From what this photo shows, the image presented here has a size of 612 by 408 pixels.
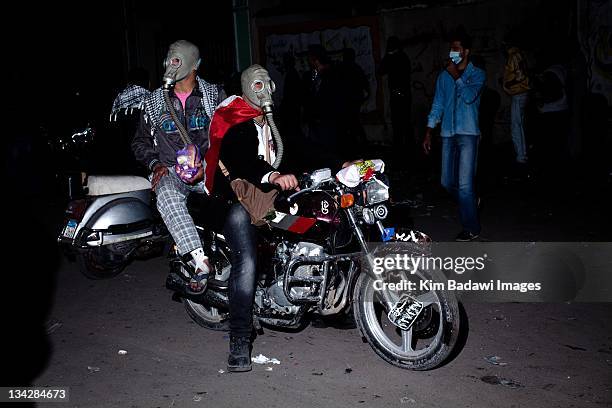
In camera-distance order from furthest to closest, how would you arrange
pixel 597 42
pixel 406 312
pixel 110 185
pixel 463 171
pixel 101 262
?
pixel 597 42 → pixel 463 171 → pixel 101 262 → pixel 110 185 → pixel 406 312

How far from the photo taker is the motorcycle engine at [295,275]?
462cm

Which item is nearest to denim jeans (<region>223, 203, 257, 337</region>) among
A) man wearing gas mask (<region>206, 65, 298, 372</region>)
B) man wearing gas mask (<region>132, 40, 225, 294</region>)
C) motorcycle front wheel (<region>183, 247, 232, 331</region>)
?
man wearing gas mask (<region>206, 65, 298, 372</region>)

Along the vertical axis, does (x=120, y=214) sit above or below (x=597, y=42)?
below

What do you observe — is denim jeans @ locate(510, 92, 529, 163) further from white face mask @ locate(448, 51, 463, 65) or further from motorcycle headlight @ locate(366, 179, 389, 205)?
motorcycle headlight @ locate(366, 179, 389, 205)

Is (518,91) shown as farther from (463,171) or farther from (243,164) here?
(243,164)

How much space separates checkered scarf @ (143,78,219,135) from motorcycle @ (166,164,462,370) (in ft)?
4.80

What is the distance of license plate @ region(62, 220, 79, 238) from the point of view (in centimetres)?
649

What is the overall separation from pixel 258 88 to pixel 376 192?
100 cm

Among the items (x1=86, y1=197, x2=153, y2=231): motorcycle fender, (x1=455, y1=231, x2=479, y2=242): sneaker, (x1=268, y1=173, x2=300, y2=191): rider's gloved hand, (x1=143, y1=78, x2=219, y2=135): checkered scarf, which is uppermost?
(x1=143, y1=78, x2=219, y2=135): checkered scarf

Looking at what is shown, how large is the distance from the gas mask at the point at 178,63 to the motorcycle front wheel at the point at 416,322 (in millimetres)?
2278

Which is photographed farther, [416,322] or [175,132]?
[175,132]

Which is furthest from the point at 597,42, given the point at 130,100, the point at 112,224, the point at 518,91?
the point at 112,224

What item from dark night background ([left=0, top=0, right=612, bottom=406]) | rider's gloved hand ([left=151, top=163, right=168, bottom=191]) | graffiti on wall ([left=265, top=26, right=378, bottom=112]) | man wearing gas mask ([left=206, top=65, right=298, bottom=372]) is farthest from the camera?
graffiti on wall ([left=265, top=26, right=378, bottom=112])

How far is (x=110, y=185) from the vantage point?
6605 millimetres
